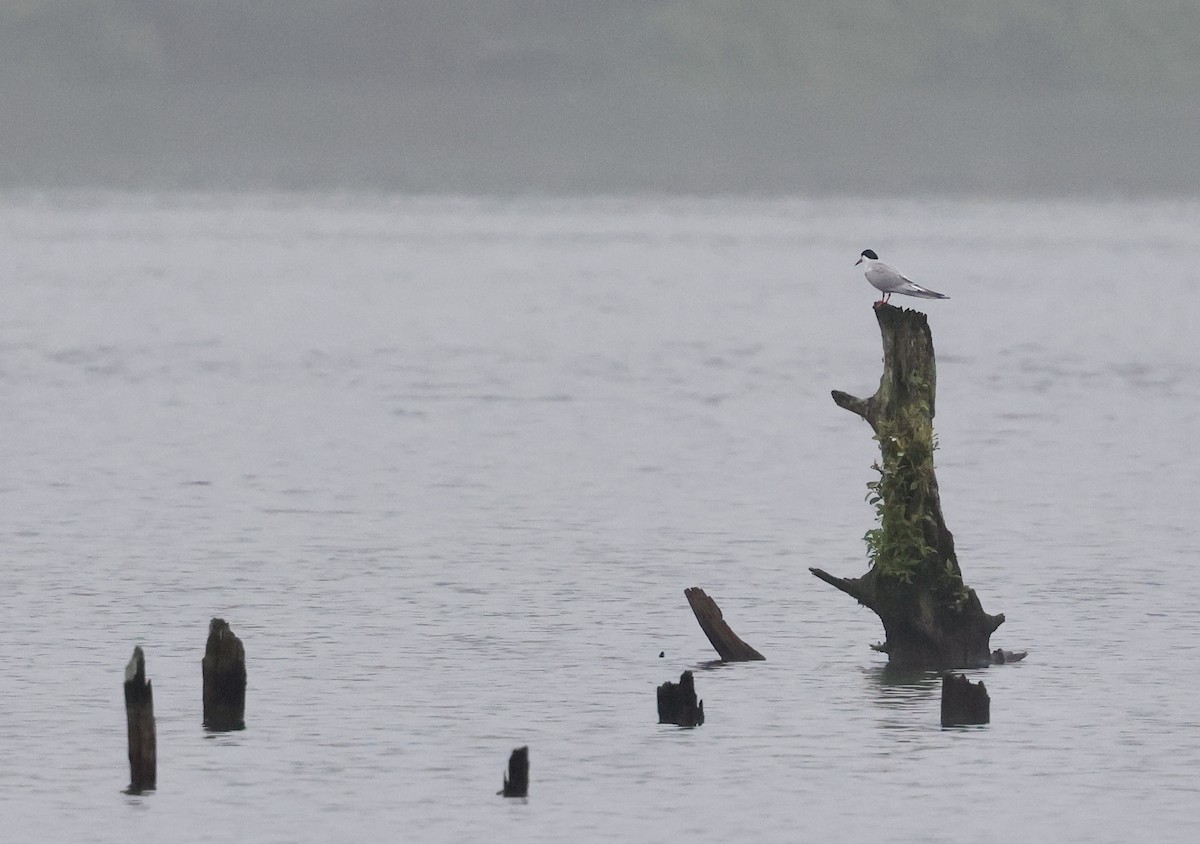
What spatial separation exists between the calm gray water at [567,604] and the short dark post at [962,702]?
0.28 meters

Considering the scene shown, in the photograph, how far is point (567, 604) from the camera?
103ft

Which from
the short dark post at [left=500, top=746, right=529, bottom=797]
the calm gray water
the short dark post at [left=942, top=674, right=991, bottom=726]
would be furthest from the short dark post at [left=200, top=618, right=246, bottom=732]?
the short dark post at [left=942, top=674, right=991, bottom=726]

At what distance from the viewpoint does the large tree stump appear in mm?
24969

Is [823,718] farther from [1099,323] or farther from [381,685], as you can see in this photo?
[1099,323]

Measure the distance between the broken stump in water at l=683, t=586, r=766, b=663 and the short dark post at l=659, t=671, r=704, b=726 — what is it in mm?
2184

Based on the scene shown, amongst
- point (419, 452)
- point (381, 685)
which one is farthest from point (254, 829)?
point (419, 452)

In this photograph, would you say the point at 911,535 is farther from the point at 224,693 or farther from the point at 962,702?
the point at 224,693

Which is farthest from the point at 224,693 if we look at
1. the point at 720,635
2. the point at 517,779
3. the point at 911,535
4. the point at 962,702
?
the point at 911,535

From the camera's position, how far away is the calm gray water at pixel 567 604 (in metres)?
21.4

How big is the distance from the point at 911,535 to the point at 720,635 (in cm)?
260

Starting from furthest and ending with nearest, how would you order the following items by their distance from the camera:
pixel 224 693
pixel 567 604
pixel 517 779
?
pixel 567 604 < pixel 224 693 < pixel 517 779

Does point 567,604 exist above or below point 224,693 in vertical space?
above

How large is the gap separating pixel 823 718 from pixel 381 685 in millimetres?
4294

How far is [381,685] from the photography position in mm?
25844
